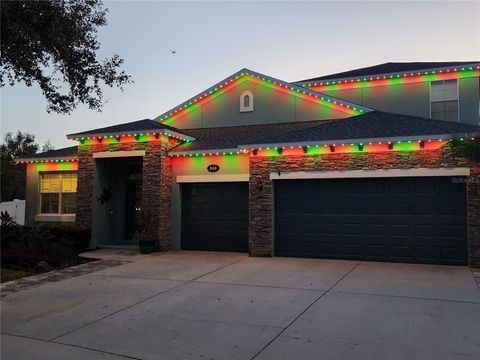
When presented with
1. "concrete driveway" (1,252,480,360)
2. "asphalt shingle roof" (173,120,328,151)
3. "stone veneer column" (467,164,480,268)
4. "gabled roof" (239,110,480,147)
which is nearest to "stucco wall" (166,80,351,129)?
"asphalt shingle roof" (173,120,328,151)

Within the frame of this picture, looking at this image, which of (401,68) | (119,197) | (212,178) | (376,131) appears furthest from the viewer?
(401,68)

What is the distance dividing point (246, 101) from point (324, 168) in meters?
6.53

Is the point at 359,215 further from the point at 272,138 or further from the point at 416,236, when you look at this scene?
the point at 272,138

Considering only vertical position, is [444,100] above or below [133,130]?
above

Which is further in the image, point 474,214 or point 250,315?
point 474,214

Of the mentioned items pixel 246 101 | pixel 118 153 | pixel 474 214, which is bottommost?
pixel 474 214

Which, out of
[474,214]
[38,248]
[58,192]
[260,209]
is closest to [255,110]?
[260,209]

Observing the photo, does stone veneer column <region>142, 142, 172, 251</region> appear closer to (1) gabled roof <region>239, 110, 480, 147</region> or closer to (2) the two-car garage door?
(2) the two-car garage door

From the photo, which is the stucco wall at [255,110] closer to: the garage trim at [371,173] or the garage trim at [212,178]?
the garage trim at [212,178]

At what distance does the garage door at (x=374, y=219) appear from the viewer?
37.4ft

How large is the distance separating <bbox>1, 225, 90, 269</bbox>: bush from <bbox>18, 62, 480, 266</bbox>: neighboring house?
93cm

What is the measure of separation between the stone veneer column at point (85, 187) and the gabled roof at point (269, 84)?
452cm

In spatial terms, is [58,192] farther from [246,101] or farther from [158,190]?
[246,101]

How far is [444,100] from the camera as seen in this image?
1709 centimetres
